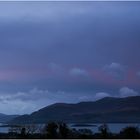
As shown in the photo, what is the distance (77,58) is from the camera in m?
3.24

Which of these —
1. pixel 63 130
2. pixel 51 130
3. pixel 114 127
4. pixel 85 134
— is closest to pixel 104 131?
pixel 114 127

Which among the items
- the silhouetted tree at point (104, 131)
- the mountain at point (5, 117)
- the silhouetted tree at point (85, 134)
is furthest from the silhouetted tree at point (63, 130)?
the mountain at point (5, 117)

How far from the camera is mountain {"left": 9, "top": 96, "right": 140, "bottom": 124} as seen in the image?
3166mm

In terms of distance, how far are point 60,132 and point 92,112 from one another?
0.46m

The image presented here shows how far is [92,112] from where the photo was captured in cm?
325

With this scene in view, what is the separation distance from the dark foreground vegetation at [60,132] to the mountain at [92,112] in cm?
9

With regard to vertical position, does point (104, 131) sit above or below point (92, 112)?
below

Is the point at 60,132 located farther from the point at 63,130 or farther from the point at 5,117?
the point at 5,117

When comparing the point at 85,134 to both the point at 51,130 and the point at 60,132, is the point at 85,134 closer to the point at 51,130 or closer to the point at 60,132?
the point at 60,132

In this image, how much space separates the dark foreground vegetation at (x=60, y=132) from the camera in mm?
3186

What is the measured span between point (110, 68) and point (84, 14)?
72cm

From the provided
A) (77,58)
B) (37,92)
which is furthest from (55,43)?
(37,92)

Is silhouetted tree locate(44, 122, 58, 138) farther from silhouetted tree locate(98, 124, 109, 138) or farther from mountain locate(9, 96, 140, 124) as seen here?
silhouetted tree locate(98, 124, 109, 138)

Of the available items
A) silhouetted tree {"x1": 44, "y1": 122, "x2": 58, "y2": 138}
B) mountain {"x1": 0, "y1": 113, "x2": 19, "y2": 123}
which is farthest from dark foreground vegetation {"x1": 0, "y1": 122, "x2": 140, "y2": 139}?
mountain {"x1": 0, "y1": 113, "x2": 19, "y2": 123}
